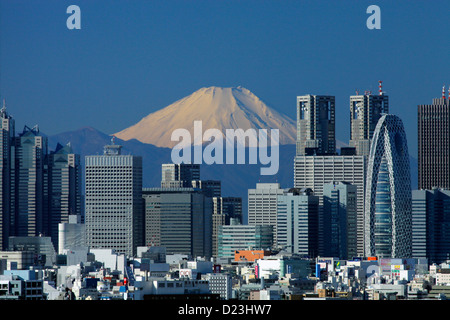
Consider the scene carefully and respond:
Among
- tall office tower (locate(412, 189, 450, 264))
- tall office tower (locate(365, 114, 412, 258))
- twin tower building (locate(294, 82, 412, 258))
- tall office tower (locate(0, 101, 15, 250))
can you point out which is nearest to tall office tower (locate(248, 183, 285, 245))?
twin tower building (locate(294, 82, 412, 258))

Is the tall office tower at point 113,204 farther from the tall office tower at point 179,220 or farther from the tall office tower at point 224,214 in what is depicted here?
the tall office tower at point 224,214

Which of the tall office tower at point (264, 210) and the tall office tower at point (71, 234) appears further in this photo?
the tall office tower at point (264, 210)

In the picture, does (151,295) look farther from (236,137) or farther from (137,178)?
(137,178)

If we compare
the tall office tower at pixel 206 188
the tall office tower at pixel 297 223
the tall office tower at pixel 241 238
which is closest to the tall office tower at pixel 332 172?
the tall office tower at pixel 297 223

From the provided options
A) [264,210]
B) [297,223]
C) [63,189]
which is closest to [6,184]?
[63,189]

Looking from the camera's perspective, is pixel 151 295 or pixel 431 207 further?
pixel 431 207
